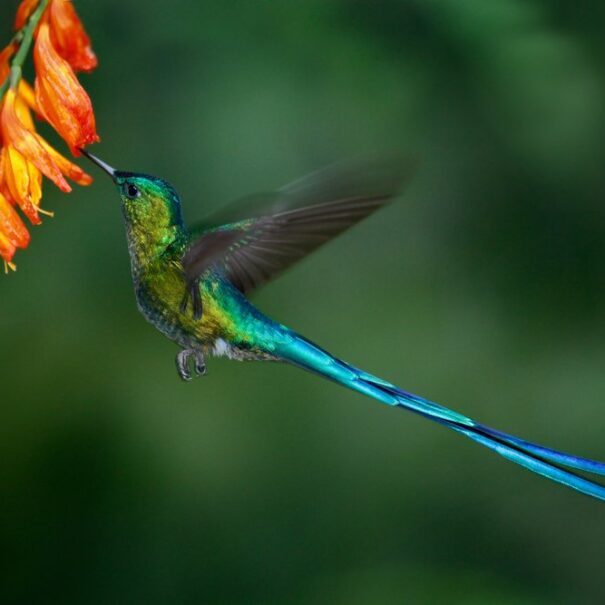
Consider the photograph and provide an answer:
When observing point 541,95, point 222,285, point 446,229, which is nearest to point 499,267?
point 446,229

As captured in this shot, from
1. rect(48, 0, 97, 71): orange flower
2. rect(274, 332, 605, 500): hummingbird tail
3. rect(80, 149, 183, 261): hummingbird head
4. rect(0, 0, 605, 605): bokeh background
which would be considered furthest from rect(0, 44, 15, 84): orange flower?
rect(0, 0, 605, 605): bokeh background

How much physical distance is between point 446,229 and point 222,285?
85.4 inches

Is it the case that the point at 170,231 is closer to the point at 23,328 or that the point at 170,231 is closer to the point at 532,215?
the point at 23,328

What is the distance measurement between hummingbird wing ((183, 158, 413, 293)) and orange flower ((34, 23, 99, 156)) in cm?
26

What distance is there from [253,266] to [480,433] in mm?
563

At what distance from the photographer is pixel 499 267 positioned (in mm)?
4250

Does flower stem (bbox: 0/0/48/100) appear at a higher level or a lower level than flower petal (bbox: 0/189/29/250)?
higher

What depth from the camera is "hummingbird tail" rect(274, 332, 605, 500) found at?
5.81 ft

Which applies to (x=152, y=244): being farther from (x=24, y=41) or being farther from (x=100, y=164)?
(x=24, y=41)

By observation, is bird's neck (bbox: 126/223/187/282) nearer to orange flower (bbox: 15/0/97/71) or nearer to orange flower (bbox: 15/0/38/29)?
orange flower (bbox: 15/0/97/71)

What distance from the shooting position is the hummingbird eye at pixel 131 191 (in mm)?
1997

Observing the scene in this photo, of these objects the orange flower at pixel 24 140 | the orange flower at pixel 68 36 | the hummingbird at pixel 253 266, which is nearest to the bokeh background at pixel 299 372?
the hummingbird at pixel 253 266

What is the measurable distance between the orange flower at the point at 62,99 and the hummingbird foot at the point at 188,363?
19.0 inches

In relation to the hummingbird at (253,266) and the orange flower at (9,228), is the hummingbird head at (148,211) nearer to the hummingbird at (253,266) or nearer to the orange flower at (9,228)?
the hummingbird at (253,266)
